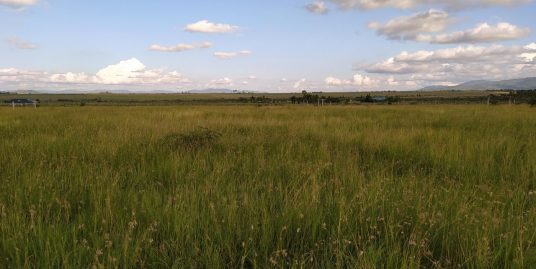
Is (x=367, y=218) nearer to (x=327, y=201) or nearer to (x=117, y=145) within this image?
(x=327, y=201)

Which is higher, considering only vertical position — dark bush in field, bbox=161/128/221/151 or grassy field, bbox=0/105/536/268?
dark bush in field, bbox=161/128/221/151

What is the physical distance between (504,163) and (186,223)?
5320 millimetres

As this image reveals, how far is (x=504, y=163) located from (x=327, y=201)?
396 cm

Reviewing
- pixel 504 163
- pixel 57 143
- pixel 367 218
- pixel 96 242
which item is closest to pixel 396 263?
pixel 367 218

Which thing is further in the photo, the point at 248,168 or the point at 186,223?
the point at 248,168

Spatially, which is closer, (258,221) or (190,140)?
(258,221)

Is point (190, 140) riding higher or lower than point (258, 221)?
higher

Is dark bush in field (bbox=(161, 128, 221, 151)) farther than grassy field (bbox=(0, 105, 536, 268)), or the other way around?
dark bush in field (bbox=(161, 128, 221, 151))

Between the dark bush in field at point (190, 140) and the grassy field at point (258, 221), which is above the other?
the dark bush in field at point (190, 140)

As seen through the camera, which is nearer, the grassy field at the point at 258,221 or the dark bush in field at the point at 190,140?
the grassy field at the point at 258,221

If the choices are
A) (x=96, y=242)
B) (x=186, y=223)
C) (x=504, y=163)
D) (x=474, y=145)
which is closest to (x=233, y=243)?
(x=186, y=223)

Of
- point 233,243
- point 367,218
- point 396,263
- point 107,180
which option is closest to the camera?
point 396,263

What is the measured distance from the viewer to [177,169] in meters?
5.51

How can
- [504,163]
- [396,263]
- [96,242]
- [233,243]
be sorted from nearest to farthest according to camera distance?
1. [396,263]
2. [96,242]
3. [233,243]
4. [504,163]
